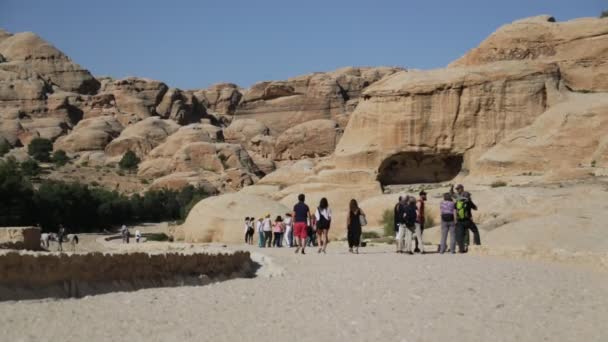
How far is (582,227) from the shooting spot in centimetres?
1925

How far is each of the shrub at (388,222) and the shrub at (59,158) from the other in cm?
5309

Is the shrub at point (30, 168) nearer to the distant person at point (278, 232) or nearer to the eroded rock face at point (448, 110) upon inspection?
the eroded rock face at point (448, 110)

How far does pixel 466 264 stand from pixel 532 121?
2152 centimetres

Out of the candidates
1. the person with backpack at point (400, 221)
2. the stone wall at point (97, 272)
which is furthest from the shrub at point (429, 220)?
the stone wall at point (97, 272)

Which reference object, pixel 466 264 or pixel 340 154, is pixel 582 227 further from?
pixel 340 154

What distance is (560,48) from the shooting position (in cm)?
3650

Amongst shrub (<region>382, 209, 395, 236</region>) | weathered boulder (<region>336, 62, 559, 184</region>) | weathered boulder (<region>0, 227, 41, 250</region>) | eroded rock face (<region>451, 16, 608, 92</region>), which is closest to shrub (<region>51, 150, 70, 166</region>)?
weathered boulder (<region>336, 62, 559, 184</region>)

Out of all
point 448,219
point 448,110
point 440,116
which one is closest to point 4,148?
point 440,116

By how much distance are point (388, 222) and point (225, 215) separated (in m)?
6.08

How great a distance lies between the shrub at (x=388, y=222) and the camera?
27.3 metres

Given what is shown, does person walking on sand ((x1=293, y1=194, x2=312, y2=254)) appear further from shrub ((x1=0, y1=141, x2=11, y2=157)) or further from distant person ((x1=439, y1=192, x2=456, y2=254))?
shrub ((x1=0, y1=141, x2=11, y2=157))

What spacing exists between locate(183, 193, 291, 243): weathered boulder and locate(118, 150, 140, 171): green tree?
47735mm

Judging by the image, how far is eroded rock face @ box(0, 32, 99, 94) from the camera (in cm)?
10506

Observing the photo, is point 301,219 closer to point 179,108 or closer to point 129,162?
point 129,162
